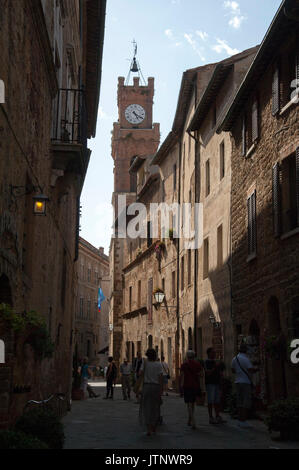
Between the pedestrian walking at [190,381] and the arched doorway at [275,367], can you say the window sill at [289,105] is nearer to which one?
the arched doorway at [275,367]

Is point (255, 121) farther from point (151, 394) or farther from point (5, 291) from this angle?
point (5, 291)

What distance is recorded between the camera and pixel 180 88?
29.0m

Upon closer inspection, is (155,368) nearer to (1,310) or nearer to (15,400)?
(15,400)

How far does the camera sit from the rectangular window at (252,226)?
56.5 feet

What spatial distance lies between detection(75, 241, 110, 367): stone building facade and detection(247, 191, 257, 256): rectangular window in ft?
158

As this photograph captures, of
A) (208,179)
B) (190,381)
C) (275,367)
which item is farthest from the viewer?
(208,179)

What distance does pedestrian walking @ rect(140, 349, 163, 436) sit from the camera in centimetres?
1234

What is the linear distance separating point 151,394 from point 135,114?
5445cm

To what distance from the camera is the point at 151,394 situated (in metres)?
12.6

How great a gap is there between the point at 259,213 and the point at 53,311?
18.7ft

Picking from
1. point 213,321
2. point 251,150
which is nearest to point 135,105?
point 213,321

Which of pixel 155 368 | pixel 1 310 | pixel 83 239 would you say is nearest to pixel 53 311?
pixel 155 368

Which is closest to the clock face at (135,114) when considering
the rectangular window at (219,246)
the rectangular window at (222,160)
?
the rectangular window at (222,160)

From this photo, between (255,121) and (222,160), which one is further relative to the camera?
(222,160)
